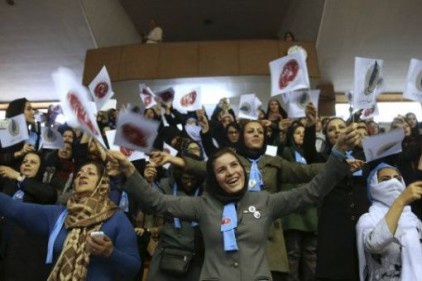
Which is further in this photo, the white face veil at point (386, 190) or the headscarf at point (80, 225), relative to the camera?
the white face veil at point (386, 190)

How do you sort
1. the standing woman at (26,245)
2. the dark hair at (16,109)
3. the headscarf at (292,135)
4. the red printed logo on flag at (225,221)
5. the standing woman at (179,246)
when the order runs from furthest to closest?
the dark hair at (16,109) → the headscarf at (292,135) → the standing woman at (26,245) → the standing woman at (179,246) → the red printed logo on flag at (225,221)

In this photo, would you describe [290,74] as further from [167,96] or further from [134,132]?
[167,96]

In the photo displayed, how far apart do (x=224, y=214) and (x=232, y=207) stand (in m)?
0.05

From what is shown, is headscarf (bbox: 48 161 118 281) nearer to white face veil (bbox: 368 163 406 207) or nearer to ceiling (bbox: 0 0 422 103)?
white face veil (bbox: 368 163 406 207)

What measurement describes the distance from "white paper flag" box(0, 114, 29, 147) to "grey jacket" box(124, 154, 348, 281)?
6.79 ft

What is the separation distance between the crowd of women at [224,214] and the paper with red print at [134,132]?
0.14m

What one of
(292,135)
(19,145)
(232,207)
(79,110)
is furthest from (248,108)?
(79,110)

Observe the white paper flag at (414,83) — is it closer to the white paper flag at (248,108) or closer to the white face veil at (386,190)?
the white face veil at (386,190)

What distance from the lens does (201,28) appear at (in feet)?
37.1

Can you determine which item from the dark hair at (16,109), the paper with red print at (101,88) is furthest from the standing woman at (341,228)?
the dark hair at (16,109)

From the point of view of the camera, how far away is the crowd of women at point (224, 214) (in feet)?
7.03

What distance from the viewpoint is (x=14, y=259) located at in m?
2.96

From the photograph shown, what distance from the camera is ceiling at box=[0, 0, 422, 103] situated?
8148mm

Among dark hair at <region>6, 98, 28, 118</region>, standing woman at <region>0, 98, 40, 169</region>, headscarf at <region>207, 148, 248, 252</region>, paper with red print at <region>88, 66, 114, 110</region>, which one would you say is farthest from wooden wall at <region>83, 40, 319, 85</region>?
headscarf at <region>207, 148, 248, 252</region>
